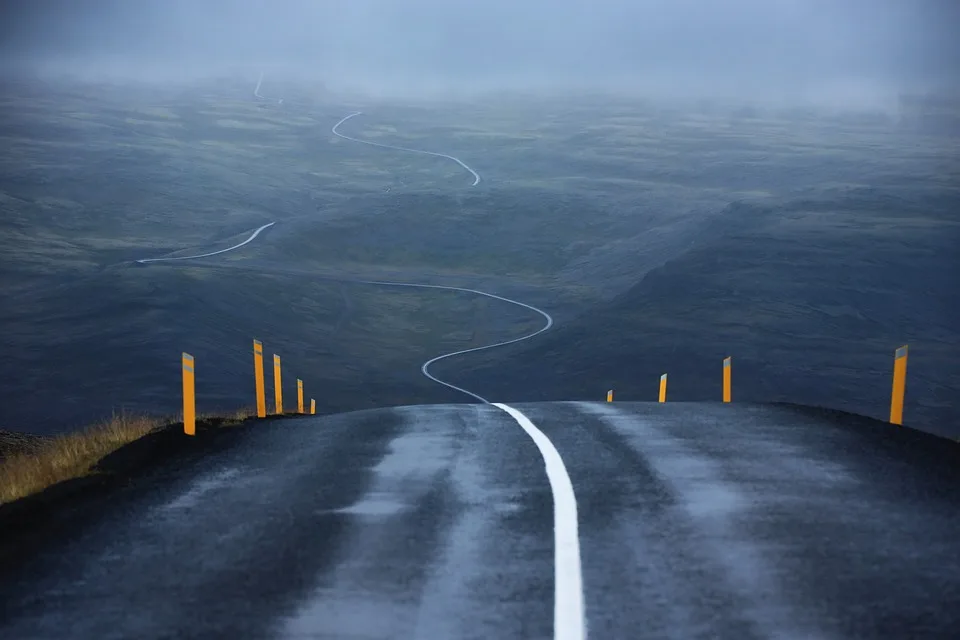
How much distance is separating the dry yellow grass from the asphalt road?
105cm

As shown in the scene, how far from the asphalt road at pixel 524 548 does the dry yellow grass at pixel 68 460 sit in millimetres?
→ 1055

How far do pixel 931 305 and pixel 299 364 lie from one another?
87.3 metres

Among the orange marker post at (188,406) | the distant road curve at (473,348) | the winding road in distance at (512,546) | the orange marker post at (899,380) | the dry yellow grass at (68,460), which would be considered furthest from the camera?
the distant road curve at (473,348)

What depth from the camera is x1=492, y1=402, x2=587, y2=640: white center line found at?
18.9 feet

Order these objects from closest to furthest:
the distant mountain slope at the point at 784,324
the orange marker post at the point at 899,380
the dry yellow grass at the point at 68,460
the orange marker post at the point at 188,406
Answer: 1. the dry yellow grass at the point at 68,460
2. the orange marker post at the point at 188,406
3. the orange marker post at the point at 899,380
4. the distant mountain slope at the point at 784,324

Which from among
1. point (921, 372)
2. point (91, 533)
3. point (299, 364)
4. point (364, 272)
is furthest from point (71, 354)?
point (91, 533)

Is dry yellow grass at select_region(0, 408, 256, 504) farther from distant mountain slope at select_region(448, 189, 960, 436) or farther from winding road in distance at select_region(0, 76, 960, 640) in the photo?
distant mountain slope at select_region(448, 189, 960, 436)

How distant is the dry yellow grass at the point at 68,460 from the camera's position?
9812 mm

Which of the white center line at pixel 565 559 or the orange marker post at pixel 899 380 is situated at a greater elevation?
the white center line at pixel 565 559

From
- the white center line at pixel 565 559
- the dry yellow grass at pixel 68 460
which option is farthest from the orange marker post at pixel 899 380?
the dry yellow grass at pixel 68 460

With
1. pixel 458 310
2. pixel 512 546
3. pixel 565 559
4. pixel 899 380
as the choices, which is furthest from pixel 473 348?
pixel 565 559

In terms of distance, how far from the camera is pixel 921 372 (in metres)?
115

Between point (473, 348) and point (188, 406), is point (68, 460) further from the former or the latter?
point (473, 348)

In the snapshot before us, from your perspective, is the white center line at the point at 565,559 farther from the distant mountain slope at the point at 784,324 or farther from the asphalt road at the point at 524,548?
the distant mountain slope at the point at 784,324
